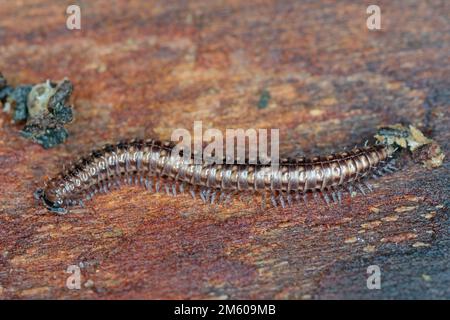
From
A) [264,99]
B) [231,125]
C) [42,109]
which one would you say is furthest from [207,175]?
[42,109]

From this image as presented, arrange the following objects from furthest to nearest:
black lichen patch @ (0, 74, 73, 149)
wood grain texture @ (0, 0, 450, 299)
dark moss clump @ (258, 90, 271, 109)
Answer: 1. dark moss clump @ (258, 90, 271, 109)
2. black lichen patch @ (0, 74, 73, 149)
3. wood grain texture @ (0, 0, 450, 299)

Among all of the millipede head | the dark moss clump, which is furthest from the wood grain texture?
the millipede head

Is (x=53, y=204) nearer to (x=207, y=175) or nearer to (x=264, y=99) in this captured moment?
(x=207, y=175)

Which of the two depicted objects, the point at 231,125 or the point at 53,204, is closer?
the point at 53,204

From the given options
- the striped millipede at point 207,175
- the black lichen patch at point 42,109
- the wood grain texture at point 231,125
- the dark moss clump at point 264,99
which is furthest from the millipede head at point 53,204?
the dark moss clump at point 264,99

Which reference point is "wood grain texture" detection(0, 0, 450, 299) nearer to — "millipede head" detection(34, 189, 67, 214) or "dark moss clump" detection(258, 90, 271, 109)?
"dark moss clump" detection(258, 90, 271, 109)

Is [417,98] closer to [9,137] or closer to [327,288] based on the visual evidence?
[327,288]

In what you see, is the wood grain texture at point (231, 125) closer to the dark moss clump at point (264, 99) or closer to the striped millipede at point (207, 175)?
the dark moss clump at point (264, 99)
